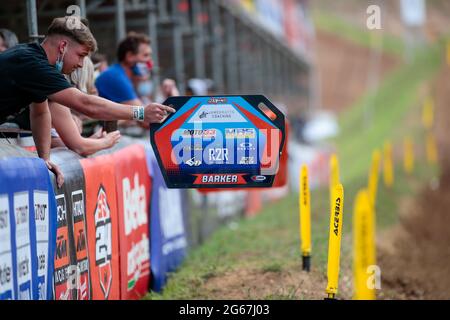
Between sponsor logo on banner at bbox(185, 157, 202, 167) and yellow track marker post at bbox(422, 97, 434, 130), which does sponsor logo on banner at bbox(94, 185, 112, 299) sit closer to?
sponsor logo on banner at bbox(185, 157, 202, 167)

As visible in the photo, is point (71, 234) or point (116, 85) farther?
point (116, 85)

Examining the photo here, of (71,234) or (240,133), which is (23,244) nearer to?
(71,234)

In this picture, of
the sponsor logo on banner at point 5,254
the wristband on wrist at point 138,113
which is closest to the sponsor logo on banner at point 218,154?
the wristband on wrist at point 138,113

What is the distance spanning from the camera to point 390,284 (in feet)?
29.3

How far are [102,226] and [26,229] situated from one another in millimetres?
1719

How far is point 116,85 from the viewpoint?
800 cm

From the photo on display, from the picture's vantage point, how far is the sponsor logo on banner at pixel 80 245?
6.18 m

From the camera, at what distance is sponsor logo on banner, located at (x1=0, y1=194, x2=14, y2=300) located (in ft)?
15.8

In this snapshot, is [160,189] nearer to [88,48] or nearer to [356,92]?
[88,48]

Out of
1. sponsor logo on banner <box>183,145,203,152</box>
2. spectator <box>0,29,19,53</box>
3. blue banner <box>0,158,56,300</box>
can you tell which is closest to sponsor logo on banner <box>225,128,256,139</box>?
sponsor logo on banner <box>183,145,203,152</box>

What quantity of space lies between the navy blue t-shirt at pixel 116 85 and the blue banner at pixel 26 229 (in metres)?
2.50

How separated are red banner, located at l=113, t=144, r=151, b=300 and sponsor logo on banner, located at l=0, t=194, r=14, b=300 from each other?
98.0 inches

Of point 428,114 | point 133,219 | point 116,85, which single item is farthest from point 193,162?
point 428,114

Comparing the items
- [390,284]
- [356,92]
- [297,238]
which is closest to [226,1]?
[297,238]
